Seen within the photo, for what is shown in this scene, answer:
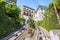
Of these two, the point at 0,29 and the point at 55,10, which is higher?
the point at 55,10

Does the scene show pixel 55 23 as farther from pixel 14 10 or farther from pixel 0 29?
pixel 14 10

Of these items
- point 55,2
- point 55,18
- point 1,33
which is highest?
point 55,2

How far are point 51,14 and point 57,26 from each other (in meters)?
3.81

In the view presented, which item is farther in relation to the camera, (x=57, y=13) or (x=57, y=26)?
(x=57, y=13)

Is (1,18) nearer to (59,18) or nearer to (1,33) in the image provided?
(1,33)

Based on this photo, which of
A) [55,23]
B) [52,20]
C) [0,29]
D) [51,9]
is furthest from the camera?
[51,9]

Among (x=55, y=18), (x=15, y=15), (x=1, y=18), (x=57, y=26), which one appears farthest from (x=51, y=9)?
(x=15, y=15)

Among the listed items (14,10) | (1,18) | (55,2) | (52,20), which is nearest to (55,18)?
(52,20)

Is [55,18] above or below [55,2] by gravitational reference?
below

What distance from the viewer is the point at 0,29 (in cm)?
1847

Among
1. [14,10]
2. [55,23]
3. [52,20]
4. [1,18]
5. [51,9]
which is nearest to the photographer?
[1,18]

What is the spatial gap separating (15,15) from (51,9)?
12055 millimetres

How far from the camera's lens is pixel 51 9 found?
25641mm

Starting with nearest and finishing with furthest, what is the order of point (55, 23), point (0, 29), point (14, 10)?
1. point (0, 29)
2. point (55, 23)
3. point (14, 10)
